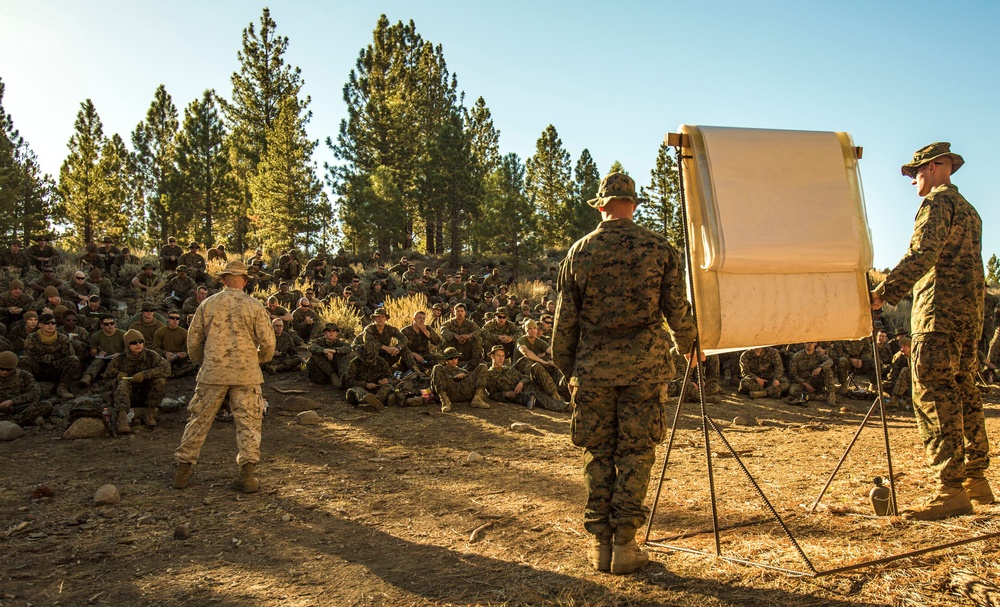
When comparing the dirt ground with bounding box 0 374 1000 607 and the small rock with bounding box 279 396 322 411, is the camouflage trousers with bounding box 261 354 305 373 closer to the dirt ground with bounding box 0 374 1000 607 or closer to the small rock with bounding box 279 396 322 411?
the small rock with bounding box 279 396 322 411

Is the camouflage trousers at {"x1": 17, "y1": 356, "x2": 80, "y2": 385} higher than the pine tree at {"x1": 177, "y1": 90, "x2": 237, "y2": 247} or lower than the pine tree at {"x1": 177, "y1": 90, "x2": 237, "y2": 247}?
lower

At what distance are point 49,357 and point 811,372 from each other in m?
13.2

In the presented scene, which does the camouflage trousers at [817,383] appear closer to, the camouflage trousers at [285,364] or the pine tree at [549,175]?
the camouflage trousers at [285,364]

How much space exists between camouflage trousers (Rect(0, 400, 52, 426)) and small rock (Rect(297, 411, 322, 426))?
131 inches

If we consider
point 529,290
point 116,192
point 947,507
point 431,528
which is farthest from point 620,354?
point 116,192

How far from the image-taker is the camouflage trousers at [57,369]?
10523mm

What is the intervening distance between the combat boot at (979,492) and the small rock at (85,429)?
8.89 metres

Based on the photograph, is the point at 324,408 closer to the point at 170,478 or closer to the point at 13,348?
the point at 170,478

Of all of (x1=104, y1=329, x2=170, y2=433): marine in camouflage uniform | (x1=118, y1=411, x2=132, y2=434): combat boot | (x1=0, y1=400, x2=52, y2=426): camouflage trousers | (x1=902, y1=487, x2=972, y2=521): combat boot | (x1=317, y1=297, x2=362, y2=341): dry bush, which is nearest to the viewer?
(x1=902, y1=487, x2=972, y2=521): combat boot

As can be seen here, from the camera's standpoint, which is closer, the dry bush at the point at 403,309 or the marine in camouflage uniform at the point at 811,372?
the marine in camouflage uniform at the point at 811,372

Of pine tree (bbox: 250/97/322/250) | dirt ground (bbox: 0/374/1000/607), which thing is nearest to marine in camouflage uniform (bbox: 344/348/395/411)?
dirt ground (bbox: 0/374/1000/607)

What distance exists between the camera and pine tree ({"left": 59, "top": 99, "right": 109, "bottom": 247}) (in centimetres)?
3116

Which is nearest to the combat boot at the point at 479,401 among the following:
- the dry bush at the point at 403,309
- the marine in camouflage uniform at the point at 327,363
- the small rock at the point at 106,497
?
the marine in camouflage uniform at the point at 327,363

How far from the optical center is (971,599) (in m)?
2.86
